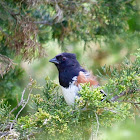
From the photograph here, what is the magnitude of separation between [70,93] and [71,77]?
0.20 m

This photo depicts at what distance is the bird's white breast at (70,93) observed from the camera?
2.72 metres

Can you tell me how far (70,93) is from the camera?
9.03 feet

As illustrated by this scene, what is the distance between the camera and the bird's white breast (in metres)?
2.72

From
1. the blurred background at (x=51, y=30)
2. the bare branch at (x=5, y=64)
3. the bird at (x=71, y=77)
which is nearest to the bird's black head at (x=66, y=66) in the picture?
the bird at (x=71, y=77)

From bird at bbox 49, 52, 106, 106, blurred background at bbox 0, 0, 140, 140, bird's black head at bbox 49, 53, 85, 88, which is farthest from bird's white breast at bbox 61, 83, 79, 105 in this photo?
blurred background at bbox 0, 0, 140, 140

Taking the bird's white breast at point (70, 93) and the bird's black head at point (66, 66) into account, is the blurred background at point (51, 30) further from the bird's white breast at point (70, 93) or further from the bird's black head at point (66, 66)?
the bird's white breast at point (70, 93)

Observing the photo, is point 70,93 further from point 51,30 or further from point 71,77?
point 51,30

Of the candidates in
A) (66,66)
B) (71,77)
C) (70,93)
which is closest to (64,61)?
(66,66)

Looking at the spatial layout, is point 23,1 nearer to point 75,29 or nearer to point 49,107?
point 75,29

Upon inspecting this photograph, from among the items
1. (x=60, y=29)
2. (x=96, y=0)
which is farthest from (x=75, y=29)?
(x=96, y=0)

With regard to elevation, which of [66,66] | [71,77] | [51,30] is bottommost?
[71,77]

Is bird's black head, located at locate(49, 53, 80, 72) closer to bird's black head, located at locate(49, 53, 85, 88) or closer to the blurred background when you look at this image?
bird's black head, located at locate(49, 53, 85, 88)

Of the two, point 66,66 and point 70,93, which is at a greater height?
point 66,66

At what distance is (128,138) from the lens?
4.06 ft
